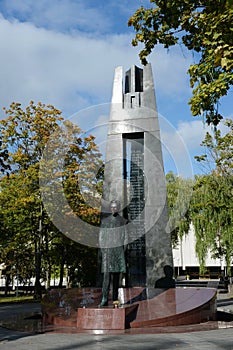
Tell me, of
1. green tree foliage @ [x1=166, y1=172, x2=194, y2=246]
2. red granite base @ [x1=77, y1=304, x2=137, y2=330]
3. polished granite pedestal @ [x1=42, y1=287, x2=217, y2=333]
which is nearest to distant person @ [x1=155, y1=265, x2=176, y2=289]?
polished granite pedestal @ [x1=42, y1=287, x2=217, y2=333]

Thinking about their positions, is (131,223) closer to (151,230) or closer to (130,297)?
(151,230)

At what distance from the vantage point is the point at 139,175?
11492 millimetres

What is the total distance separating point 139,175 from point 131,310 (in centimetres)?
489

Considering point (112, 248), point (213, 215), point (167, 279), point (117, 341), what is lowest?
point (117, 341)

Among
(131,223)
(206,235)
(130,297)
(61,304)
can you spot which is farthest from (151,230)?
(206,235)

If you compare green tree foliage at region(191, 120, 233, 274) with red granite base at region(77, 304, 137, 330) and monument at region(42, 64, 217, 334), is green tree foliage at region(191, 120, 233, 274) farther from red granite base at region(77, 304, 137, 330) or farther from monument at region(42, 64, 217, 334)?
red granite base at region(77, 304, 137, 330)

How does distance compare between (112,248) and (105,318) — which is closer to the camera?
(105,318)

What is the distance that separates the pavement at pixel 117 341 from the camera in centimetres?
554

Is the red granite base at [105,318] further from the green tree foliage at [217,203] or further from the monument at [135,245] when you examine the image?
the green tree foliage at [217,203]

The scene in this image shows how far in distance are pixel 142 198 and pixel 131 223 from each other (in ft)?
2.72

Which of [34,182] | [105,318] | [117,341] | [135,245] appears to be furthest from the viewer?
[34,182]

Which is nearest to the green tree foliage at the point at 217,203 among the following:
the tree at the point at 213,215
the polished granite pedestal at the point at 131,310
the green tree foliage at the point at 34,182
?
the tree at the point at 213,215

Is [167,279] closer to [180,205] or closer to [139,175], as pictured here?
[139,175]

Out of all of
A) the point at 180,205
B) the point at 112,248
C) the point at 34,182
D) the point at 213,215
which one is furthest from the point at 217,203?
the point at 112,248
